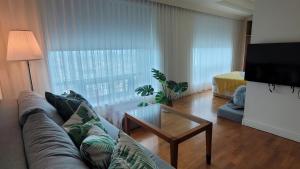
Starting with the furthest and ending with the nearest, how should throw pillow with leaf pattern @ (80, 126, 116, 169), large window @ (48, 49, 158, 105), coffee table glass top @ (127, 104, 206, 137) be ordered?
large window @ (48, 49, 158, 105) < coffee table glass top @ (127, 104, 206, 137) < throw pillow with leaf pattern @ (80, 126, 116, 169)

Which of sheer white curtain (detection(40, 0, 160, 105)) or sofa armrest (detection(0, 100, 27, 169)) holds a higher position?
sheer white curtain (detection(40, 0, 160, 105))

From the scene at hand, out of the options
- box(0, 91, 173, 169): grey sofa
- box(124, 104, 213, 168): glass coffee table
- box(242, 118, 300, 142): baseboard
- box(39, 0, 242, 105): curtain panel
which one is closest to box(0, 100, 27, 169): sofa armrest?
box(0, 91, 173, 169): grey sofa

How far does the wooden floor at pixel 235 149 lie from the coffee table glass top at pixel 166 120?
441 mm

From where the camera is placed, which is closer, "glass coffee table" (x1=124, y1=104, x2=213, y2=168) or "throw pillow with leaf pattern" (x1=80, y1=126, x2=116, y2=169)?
"throw pillow with leaf pattern" (x1=80, y1=126, x2=116, y2=169)

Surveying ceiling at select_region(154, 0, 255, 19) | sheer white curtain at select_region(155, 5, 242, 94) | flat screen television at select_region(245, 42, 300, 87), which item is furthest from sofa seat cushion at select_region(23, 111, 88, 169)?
ceiling at select_region(154, 0, 255, 19)

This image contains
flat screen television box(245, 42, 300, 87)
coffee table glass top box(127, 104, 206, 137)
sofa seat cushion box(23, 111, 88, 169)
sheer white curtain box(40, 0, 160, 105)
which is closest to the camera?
sofa seat cushion box(23, 111, 88, 169)

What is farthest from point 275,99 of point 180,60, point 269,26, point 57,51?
point 57,51

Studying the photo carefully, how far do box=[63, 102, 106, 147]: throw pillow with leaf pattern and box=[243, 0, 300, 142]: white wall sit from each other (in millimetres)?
2532

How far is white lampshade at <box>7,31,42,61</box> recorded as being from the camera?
76.2 inches

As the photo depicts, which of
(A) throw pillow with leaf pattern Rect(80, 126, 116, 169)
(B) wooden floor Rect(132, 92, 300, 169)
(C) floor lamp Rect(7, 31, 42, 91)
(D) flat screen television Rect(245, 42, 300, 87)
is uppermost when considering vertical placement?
(C) floor lamp Rect(7, 31, 42, 91)

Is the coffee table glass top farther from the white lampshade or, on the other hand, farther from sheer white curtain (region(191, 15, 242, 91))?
sheer white curtain (region(191, 15, 242, 91))

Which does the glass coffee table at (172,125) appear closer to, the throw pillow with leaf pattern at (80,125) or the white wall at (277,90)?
the throw pillow with leaf pattern at (80,125)

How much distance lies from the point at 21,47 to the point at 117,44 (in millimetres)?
1501

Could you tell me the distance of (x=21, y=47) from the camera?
1.97 meters
